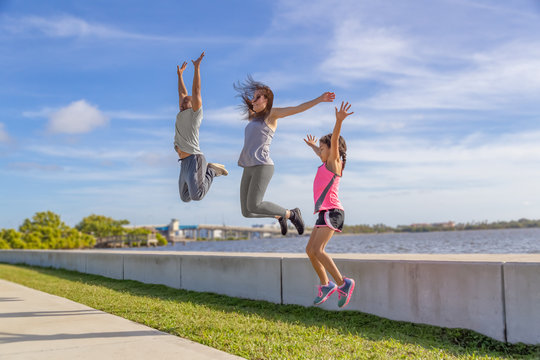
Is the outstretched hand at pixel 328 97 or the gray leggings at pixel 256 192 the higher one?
the outstretched hand at pixel 328 97

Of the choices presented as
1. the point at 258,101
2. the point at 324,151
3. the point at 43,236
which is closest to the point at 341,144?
the point at 324,151

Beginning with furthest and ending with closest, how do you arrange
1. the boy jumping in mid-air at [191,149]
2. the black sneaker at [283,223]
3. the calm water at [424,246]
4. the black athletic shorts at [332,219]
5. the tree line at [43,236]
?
the tree line at [43,236] → the calm water at [424,246] → the boy jumping in mid-air at [191,149] → the black sneaker at [283,223] → the black athletic shorts at [332,219]

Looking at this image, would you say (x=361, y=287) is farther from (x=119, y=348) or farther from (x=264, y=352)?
(x=119, y=348)

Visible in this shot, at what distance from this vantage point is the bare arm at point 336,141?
17.2 ft

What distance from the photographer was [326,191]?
18.0 feet

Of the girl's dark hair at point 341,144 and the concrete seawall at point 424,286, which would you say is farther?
the concrete seawall at point 424,286

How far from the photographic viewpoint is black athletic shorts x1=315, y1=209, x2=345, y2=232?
214 inches

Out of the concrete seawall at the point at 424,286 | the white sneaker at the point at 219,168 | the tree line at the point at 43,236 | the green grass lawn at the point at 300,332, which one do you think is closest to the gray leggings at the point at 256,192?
the white sneaker at the point at 219,168

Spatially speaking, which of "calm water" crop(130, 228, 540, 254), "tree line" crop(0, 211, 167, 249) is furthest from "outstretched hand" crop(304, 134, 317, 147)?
"tree line" crop(0, 211, 167, 249)

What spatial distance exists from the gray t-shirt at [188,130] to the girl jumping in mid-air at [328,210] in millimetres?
1642

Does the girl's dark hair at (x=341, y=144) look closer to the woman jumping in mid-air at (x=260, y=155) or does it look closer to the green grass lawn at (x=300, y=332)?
the woman jumping in mid-air at (x=260, y=155)

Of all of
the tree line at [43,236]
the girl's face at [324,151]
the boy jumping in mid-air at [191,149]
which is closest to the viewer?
the girl's face at [324,151]

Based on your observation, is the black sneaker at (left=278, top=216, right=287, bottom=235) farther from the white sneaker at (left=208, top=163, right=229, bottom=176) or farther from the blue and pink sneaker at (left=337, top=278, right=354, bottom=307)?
the white sneaker at (left=208, top=163, right=229, bottom=176)

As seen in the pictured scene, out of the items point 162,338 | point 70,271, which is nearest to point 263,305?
point 162,338
